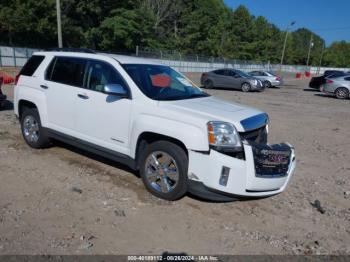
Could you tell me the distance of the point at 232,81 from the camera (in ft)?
77.4

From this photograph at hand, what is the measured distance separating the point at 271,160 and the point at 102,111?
247 centimetres

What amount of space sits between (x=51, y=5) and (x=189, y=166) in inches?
1505

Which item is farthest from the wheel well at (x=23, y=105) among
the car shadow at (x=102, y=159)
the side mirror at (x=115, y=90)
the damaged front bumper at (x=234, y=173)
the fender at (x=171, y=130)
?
the damaged front bumper at (x=234, y=173)

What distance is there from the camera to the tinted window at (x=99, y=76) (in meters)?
5.04

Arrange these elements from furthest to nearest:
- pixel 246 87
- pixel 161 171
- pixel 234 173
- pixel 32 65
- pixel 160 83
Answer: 1. pixel 246 87
2. pixel 32 65
3. pixel 160 83
4. pixel 161 171
5. pixel 234 173

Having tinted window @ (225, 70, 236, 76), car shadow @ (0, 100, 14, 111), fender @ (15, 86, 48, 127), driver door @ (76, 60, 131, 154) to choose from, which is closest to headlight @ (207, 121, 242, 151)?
driver door @ (76, 60, 131, 154)

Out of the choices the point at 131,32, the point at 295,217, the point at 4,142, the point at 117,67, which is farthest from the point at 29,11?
the point at 295,217

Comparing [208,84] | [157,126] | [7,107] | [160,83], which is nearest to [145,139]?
[157,126]

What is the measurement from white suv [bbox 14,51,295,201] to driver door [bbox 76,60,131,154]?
0.01m

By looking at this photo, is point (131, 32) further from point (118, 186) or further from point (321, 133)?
point (118, 186)

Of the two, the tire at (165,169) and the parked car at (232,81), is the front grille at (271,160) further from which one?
the parked car at (232,81)

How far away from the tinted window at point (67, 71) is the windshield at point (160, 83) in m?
0.88

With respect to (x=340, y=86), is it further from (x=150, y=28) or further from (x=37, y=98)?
(x=150, y=28)

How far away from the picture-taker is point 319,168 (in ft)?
21.5
